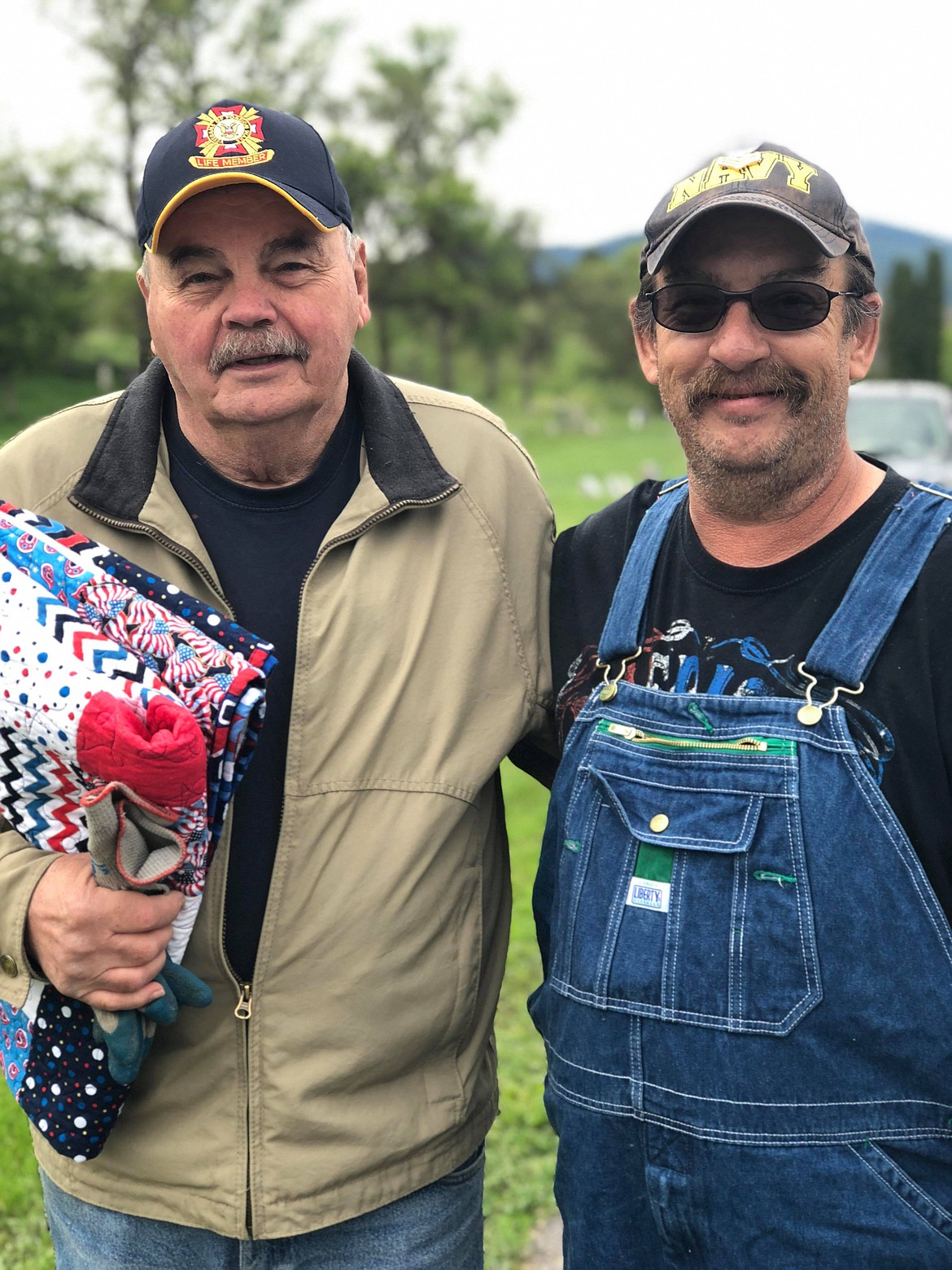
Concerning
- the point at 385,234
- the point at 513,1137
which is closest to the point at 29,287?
the point at 385,234

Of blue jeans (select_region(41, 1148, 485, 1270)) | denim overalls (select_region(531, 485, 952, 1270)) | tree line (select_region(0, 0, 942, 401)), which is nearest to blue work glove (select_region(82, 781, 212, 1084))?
blue jeans (select_region(41, 1148, 485, 1270))

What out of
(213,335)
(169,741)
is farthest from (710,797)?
(213,335)

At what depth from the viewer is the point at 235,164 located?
2275mm

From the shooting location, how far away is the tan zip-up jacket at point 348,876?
2156 mm

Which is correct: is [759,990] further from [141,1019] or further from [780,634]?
[141,1019]

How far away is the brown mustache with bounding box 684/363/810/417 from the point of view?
209 centimetres

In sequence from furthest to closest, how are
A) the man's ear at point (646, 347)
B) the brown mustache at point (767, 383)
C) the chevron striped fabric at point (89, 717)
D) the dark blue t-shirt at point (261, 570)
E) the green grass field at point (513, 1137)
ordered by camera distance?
the green grass field at point (513, 1137) → the man's ear at point (646, 347) → the dark blue t-shirt at point (261, 570) → the brown mustache at point (767, 383) → the chevron striped fabric at point (89, 717)

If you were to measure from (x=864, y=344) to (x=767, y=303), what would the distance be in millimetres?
267

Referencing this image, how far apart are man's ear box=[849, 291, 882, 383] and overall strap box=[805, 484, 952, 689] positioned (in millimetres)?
364

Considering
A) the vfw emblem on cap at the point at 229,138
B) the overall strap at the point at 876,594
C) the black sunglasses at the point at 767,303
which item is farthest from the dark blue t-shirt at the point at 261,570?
the overall strap at the point at 876,594

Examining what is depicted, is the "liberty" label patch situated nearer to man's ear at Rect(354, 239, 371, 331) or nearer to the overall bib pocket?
the overall bib pocket

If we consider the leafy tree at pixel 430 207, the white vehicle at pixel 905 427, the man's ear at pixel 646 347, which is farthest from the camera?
the leafy tree at pixel 430 207

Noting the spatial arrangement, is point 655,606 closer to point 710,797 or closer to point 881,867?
point 710,797

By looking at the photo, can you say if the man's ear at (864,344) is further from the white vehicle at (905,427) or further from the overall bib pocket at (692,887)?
the white vehicle at (905,427)
